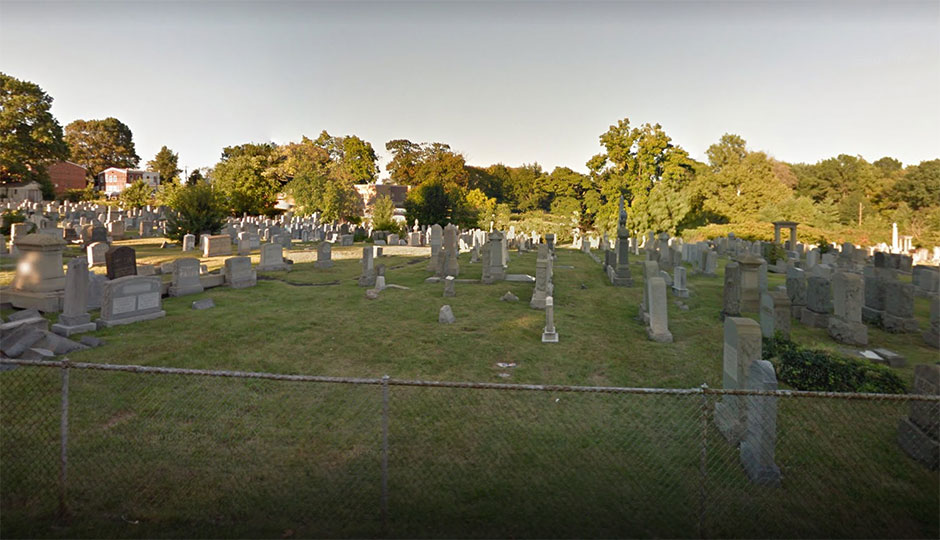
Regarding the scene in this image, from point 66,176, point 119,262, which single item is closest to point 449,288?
point 119,262

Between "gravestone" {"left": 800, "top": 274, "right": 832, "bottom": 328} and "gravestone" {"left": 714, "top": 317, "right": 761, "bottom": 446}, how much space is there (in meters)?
7.86

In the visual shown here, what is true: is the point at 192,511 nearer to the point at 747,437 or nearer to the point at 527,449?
the point at 527,449

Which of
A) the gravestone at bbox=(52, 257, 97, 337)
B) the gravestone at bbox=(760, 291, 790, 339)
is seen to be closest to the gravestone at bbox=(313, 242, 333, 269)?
the gravestone at bbox=(52, 257, 97, 337)

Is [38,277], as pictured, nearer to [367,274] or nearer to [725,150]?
[367,274]

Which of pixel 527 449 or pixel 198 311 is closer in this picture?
pixel 527 449

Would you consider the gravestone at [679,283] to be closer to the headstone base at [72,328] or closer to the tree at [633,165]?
the headstone base at [72,328]

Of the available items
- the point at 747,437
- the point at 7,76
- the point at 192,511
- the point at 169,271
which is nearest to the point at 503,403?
the point at 747,437

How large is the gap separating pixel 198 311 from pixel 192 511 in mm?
9810

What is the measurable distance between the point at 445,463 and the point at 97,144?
364ft

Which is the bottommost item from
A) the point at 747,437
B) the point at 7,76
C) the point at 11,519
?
the point at 11,519

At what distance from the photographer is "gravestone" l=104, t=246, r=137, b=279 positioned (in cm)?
1527

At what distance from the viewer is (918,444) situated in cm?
557

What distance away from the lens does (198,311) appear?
12945 mm

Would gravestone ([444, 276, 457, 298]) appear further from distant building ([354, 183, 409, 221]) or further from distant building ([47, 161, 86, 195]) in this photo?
distant building ([47, 161, 86, 195])
